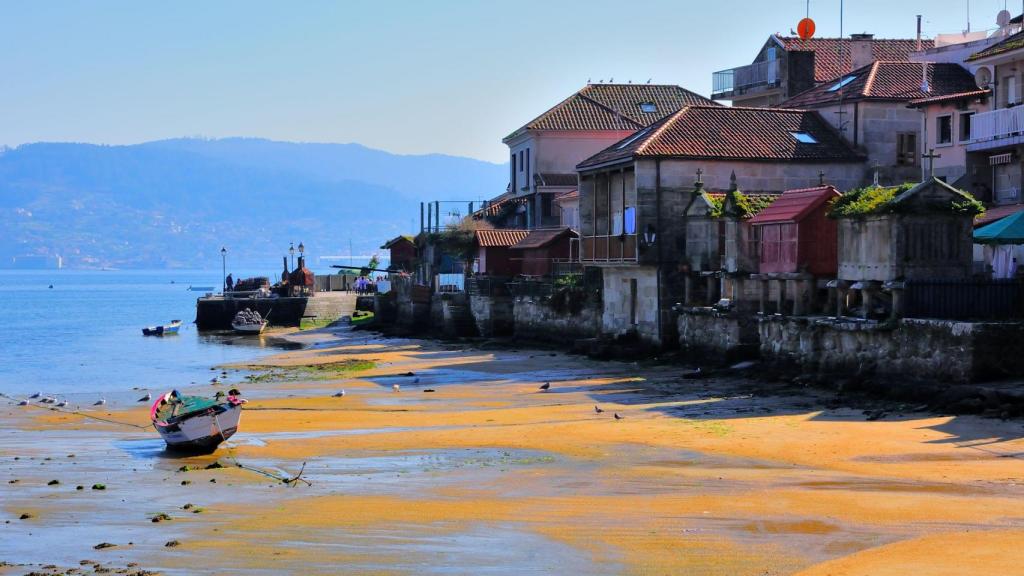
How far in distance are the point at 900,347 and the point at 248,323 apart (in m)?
57.4

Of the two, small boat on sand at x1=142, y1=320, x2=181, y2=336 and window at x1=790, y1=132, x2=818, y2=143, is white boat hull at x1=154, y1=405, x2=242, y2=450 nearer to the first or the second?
window at x1=790, y1=132, x2=818, y2=143

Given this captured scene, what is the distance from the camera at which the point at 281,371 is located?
46.7m

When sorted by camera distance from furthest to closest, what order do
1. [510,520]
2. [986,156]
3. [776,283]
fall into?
[986,156] < [776,283] < [510,520]

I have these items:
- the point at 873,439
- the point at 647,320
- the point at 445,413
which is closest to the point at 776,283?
the point at 647,320

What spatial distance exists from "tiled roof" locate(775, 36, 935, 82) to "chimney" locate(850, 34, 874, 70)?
15cm

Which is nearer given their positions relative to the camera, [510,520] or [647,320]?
[510,520]

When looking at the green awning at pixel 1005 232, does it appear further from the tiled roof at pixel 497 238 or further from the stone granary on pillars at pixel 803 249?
the tiled roof at pixel 497 238

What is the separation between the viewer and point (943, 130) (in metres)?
41.8

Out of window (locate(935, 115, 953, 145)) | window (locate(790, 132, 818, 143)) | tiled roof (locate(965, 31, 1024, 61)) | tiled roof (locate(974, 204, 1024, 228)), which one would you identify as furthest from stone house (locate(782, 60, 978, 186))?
tiled roof (locate(974, 204, 1024, 228))

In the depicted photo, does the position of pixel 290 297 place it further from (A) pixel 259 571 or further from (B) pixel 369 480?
(A) pixel 259 571

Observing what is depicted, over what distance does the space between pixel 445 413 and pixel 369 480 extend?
31.1 feet

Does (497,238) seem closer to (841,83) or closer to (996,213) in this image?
(841,83)

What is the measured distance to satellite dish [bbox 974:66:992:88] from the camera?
40.5 m

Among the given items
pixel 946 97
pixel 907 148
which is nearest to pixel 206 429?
pixel 946 97
